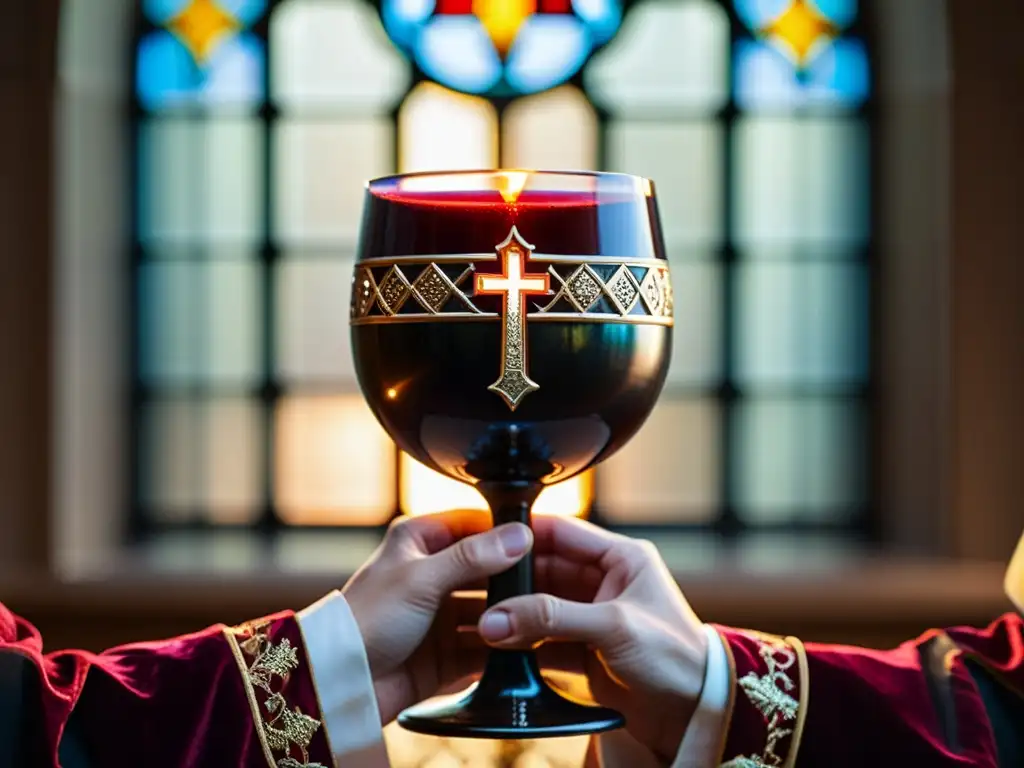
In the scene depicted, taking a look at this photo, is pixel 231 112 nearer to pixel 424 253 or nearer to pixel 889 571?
pixel 889 571

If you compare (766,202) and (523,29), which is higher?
(523,29)

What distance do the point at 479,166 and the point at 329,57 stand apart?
0.40 metres

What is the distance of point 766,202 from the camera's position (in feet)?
11.6

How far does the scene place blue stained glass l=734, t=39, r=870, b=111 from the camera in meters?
3.53

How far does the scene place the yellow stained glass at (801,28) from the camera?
3.52 metres

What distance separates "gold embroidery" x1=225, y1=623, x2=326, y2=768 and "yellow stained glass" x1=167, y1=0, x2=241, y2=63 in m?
2.61

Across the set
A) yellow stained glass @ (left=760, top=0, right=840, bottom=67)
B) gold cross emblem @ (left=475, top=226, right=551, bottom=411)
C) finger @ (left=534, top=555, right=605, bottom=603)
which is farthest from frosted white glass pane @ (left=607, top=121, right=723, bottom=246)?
gold cross emblem @ (left=475, top=226, right=551, bottom=411)

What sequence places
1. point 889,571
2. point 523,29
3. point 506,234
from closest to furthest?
point 506,234 → point 889,571 → point 523,29

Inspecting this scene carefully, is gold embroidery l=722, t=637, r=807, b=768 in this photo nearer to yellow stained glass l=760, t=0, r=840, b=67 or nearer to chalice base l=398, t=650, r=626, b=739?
chalice base l=398, t=650, r=626, b=739

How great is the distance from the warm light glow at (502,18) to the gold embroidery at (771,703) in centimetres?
250

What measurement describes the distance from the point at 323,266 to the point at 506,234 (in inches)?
101

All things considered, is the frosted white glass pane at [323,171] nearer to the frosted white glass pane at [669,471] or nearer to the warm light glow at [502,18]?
the warm light glow at [502,18]

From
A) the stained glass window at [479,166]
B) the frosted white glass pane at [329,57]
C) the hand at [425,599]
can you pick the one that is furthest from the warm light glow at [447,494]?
the hand at [425,599]

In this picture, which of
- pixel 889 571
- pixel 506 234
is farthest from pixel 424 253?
pixel 889 571
